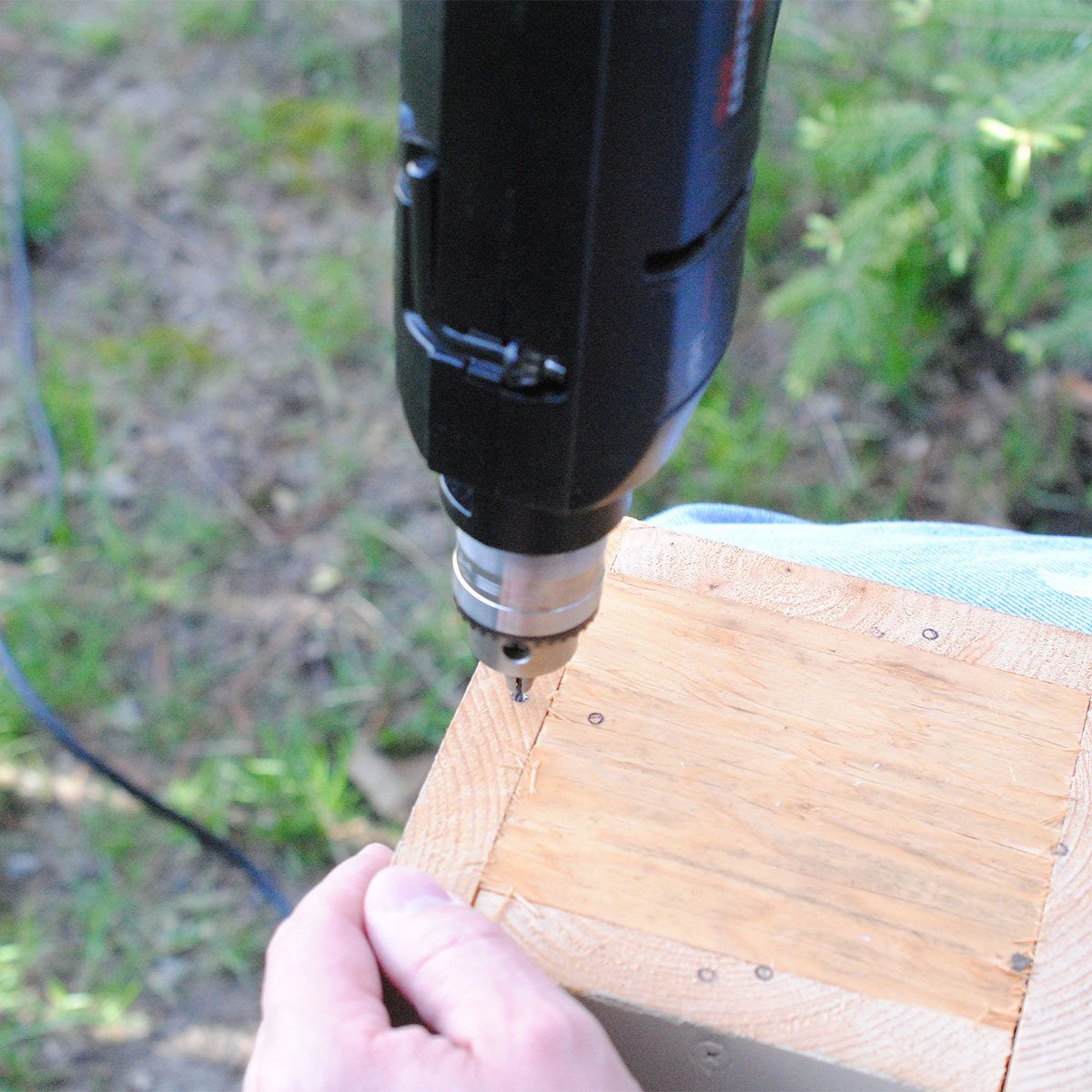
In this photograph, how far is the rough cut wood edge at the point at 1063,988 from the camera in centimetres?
85

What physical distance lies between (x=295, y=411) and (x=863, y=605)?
1742 millimetres

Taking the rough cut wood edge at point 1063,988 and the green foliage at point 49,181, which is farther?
the green foliage at point 49,181

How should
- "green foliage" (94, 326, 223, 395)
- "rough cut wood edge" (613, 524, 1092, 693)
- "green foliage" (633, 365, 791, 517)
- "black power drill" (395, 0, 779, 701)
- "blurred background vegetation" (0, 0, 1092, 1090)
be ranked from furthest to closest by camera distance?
"green foliage" (94, 326, 223, 395) < "green foliage" (633, 365, 791, 517) < "blurred background vegetation" (0, 0, 1092, 1090) < "rough cut wood edge" (613, 524, 1092, 693) < "black power drill" (395, 0, 779, 701)

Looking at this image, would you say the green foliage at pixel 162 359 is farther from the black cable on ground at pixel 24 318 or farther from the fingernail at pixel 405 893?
the fingernail at pixel 405 893

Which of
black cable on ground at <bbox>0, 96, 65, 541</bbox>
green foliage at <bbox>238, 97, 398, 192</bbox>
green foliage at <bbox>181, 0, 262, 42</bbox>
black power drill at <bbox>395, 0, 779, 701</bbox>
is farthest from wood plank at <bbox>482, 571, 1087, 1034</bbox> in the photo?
green foliage at <bbox>181, 0, 262, 42</bbox>

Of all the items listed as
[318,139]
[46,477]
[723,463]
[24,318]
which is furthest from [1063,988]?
[318,139]

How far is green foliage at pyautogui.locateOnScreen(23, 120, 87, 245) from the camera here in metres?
2.90

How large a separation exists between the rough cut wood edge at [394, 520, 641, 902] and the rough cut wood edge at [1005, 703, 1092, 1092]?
1.38 feet

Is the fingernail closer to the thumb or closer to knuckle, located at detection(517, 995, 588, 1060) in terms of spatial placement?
the thumb

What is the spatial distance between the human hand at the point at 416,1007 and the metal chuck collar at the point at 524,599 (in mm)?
190

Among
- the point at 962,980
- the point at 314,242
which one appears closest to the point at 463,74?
the point at 962,980

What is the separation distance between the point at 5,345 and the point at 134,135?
75 cm

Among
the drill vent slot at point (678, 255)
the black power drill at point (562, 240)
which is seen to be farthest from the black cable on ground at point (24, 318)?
the drill vent slot at point (678, 255)

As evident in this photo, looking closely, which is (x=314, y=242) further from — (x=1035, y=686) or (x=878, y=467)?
(x=1035, y=686)
